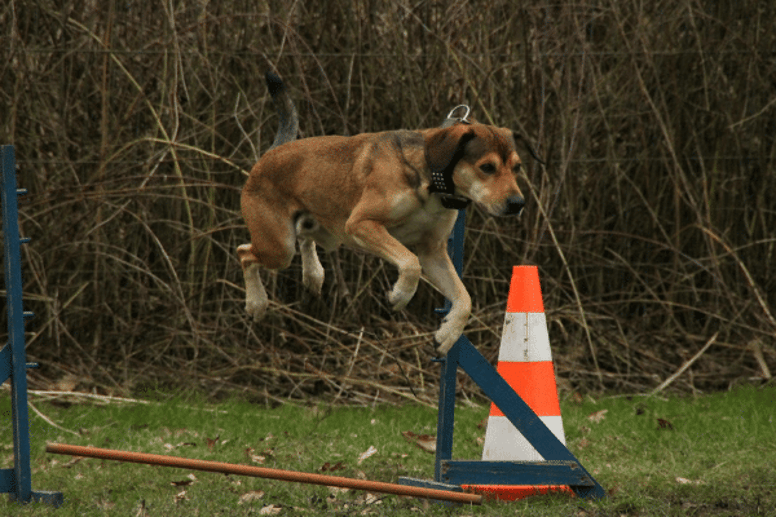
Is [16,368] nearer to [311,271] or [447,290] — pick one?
[311,271]

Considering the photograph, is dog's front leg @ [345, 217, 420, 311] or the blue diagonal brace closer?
dog's front leg @ [345, 217, 420, 311]

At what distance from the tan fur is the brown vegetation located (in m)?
3.12

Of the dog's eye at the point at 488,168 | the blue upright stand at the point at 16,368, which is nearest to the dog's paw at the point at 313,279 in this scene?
the dog's eye at the point at 488,168

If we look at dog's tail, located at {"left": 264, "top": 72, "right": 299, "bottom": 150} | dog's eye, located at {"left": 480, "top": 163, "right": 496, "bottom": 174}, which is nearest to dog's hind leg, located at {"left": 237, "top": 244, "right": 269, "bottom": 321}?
dog's tail, located at {"left": 264, "top": 72, "right": 299, "bottom": 150}

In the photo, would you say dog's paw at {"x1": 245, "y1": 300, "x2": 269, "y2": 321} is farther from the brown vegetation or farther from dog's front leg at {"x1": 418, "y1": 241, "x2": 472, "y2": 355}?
the brown vegetation

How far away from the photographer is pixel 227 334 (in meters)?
6.84

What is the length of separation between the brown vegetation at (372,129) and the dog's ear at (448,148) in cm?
366

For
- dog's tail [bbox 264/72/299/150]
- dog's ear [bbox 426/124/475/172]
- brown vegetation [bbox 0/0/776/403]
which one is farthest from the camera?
brown vegetation [bbox 0/0/776/403]

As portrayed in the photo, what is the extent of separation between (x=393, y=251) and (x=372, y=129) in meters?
3.76

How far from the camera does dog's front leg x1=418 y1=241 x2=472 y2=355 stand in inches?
133

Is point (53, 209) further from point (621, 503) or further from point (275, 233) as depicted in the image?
point (621, 503)

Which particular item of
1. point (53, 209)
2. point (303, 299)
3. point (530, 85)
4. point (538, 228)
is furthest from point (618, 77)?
point (53, 209)

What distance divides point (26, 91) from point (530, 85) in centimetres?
383

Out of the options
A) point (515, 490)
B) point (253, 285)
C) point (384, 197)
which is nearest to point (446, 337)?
point (384, 197)
